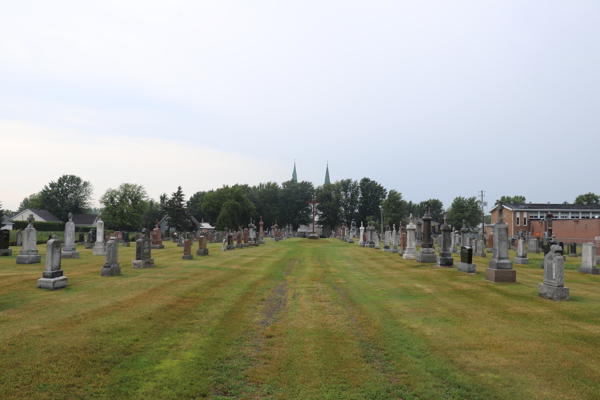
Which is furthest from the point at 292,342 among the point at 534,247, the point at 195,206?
the point at 195,206

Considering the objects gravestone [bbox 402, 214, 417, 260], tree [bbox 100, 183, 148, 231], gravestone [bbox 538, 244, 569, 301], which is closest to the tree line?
tree [bbox 100, 183, 148, 231]

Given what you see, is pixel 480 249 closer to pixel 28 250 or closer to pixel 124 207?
pixel 28 250

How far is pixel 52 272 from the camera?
10961mm

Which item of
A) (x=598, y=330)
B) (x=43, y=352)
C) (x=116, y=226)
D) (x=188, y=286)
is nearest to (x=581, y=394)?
(x=598, y=330)

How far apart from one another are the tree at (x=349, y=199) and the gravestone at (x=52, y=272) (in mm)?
93079

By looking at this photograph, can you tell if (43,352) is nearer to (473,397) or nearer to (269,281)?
(473,397)

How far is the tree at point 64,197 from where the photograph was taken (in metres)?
88.2

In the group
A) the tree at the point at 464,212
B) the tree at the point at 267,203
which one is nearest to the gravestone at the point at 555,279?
the tree at the point at 464,212

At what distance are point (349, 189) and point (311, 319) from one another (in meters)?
97.7

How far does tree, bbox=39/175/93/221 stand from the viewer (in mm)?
88188

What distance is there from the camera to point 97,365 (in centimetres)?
545

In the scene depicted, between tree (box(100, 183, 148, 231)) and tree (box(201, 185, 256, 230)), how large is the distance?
1408 cm

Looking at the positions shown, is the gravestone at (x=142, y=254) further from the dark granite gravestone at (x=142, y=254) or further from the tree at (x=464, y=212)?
the tree at (x=464, y=212)

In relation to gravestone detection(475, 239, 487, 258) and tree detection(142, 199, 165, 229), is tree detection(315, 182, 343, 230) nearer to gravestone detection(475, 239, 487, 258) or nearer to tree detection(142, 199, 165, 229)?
tree detection(142, 199, 165, 229)
